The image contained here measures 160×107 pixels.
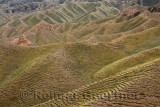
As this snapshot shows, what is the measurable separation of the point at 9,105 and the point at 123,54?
47872 mm

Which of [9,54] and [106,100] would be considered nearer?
[106,100]

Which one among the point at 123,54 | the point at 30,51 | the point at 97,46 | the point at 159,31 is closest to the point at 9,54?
the point at 30,51

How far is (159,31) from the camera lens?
9319 centimetres

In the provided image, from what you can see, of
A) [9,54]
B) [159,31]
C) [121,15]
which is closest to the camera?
[9,54]

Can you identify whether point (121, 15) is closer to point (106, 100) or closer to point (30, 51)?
point (30, 51)

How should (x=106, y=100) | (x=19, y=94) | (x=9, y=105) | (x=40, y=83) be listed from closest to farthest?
(x=106, y=100), (x=9, y=105), (x=19, y=94), (x=40, y=83)

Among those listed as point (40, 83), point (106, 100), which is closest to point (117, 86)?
point (106, 100)

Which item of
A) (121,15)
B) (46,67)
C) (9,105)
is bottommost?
(9,105)

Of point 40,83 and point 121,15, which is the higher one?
point 121,15

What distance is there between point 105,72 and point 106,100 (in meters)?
24.9
